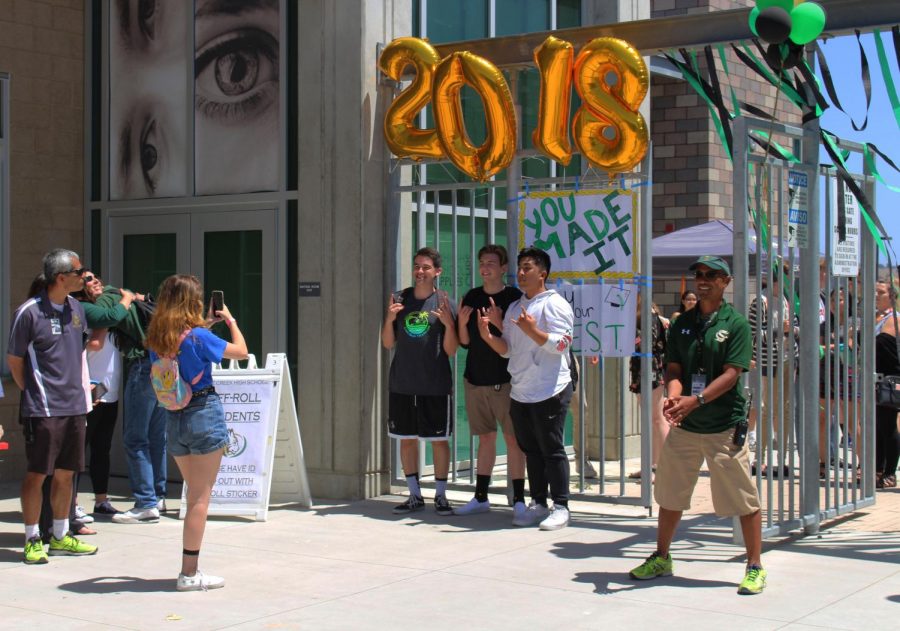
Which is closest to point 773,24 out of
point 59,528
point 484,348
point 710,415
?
point 710,415

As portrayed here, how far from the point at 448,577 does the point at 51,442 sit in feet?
8.42

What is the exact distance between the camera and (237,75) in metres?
10.7

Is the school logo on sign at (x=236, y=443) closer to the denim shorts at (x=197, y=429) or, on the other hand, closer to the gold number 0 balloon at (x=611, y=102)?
the denim shorts at (x=197, y=429)

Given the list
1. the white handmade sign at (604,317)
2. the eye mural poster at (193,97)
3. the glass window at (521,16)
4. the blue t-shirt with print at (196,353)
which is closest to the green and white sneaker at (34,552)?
the blue t-shirt with print at (196,353)

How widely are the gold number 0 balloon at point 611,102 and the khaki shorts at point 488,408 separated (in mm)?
1829

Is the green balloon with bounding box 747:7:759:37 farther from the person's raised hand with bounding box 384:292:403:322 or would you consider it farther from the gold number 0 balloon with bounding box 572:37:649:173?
the person's raised hand with bounding box 384:292:403:322

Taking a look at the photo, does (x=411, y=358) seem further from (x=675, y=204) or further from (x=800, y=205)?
(x=675, y=204)

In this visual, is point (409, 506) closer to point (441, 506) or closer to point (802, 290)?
point (441, 506)

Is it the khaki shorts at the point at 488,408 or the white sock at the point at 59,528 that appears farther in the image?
the khaki shorts at the point at 488,408

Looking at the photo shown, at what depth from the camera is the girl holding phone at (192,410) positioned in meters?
6.83

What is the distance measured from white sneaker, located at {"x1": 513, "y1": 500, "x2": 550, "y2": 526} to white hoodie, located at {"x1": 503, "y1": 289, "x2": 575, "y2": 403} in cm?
83

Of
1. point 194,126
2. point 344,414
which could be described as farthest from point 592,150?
point 194,126

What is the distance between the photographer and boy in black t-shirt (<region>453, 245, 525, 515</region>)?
29.9 feet

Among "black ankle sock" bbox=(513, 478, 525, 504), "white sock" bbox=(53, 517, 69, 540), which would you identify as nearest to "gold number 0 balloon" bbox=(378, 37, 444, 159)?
"black ankle sock" bbox=(513, 478, 525, 504)
